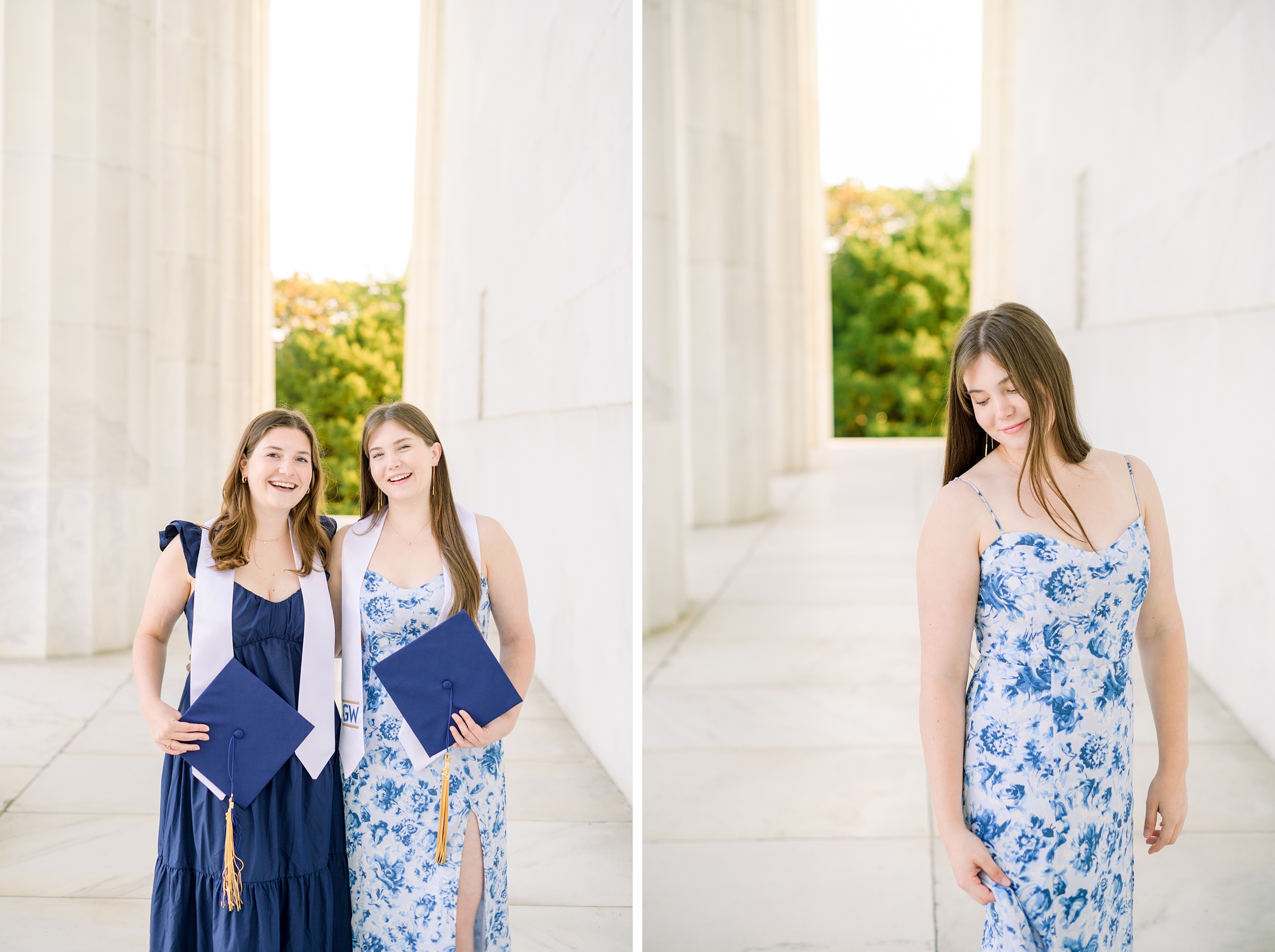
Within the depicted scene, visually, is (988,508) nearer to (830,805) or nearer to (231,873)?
(231,873)

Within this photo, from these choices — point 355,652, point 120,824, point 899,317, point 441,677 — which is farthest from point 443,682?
point 899,317

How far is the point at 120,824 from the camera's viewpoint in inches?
194

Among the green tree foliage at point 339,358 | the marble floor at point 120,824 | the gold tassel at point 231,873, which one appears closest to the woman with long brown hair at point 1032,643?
the gold tassel at point 231,873

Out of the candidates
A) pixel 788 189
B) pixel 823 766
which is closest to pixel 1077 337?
pixel 823 766

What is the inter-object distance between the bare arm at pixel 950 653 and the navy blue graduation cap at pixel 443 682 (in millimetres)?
1357

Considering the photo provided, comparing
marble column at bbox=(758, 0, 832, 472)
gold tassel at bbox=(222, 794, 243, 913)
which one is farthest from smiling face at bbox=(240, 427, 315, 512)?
marble column at bbox=(758, 0, 832, 472)

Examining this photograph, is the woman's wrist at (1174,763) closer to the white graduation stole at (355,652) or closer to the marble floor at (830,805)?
the marble floor at (830,805)

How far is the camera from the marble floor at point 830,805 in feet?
13.7

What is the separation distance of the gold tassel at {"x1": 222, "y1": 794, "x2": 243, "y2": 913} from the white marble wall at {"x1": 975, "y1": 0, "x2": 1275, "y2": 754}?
16.0 feet

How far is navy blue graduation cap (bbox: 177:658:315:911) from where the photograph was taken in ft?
10.3

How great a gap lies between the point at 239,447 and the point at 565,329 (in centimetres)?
290

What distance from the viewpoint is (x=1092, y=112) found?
9.20 meters

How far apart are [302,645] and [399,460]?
0.66 m

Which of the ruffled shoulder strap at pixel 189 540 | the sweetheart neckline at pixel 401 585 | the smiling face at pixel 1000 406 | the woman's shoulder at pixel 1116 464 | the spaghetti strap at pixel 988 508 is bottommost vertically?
the sweetheart neckline at pixel 401 585
